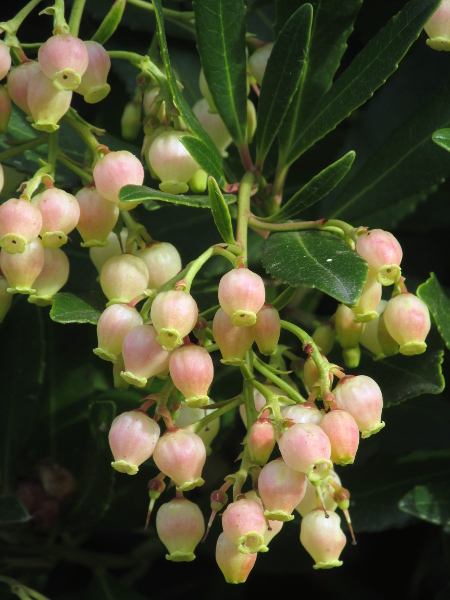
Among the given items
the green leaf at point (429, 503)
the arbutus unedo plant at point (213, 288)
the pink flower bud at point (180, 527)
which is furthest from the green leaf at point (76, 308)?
the green leaf at point (429, 503)

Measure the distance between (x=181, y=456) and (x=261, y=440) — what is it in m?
0.08

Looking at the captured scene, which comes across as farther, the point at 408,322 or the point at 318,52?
the point at 318,52

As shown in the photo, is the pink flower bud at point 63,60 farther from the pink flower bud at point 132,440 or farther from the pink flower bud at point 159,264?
the pink flower bud at point 132,440

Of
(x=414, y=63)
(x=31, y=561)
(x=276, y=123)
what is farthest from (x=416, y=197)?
(x=31, y=561)

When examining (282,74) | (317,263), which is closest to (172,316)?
(317,263)

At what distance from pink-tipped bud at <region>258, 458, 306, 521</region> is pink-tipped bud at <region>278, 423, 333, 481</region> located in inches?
0.5

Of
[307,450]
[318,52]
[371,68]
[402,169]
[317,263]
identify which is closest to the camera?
[307,450]

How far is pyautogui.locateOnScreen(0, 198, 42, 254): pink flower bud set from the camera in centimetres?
80

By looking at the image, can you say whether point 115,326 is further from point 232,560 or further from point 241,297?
point 232,560

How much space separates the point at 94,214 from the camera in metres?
0.88

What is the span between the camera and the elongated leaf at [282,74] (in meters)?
0.94

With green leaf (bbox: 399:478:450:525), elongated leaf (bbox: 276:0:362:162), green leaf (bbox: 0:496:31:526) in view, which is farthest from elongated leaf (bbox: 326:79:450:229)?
green leaf (bbox: 0:496:31:526)

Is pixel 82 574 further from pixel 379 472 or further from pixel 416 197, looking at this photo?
pixel 416 197

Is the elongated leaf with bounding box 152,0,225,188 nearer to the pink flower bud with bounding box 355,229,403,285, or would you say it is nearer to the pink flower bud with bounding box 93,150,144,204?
the pink flower bud with bounding box 93,150,144,204
